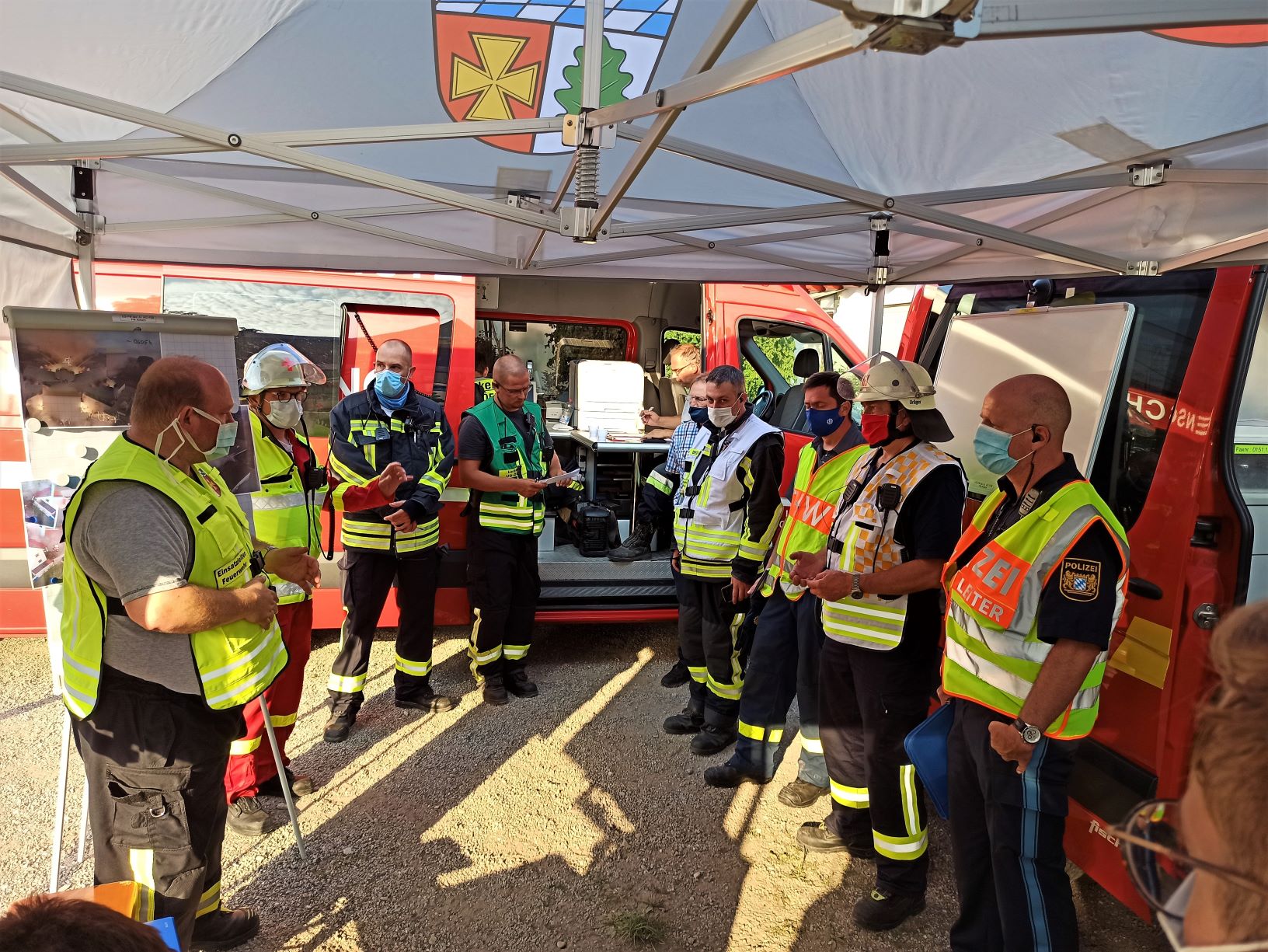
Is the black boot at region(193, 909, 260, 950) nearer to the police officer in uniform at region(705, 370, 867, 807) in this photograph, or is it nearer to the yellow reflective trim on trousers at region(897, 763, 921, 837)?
the police officer in uniform at region(705, 370, 867, 807)

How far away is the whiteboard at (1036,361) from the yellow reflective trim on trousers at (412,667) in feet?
10.2

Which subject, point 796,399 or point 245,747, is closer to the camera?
point 245,747

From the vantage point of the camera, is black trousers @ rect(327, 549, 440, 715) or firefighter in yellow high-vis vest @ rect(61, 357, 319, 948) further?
black trousers @ rect(327, 549, 440, 715)

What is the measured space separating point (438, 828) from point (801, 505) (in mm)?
2127

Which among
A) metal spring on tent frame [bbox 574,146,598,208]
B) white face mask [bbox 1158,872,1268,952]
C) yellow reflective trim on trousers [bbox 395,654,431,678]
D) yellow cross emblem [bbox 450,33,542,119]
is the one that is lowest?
yellow reflective trim on trousers [bbox 395,654,431,678]

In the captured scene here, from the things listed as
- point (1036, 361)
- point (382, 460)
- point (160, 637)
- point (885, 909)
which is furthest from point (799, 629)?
point (160, 637)

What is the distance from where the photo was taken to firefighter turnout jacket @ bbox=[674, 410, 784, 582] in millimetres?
3898

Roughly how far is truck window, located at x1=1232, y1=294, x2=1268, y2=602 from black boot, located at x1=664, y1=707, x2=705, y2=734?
8.93 ft

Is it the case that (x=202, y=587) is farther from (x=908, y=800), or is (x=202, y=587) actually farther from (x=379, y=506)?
(x=908, y=800)

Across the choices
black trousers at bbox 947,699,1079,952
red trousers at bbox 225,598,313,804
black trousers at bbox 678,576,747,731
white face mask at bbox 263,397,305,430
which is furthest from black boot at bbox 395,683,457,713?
black trousers at bbox 947,699,1079,952

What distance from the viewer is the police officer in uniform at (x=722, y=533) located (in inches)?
154

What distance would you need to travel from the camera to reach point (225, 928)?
248cm

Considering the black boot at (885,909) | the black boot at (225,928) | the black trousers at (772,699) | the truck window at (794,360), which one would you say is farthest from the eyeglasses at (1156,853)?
the truck window at (794,360)

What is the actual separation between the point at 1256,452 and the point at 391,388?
370 cm
